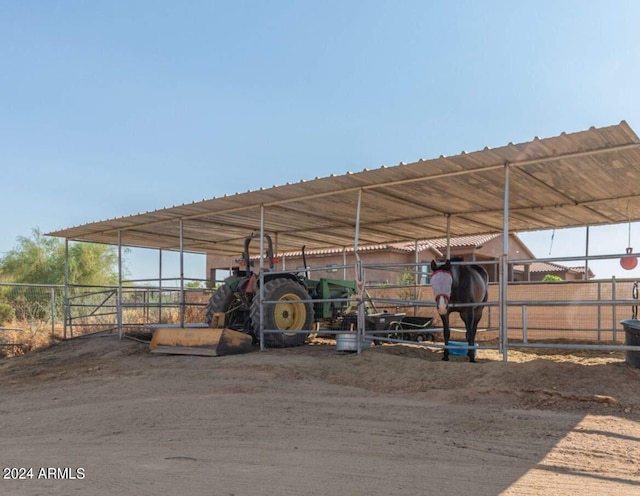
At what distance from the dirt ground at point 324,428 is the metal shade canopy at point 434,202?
268 centimetres

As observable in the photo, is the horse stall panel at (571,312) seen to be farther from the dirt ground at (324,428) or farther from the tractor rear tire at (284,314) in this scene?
the dirt ground at (324,428)

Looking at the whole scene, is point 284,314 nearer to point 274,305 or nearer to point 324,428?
point 274,305

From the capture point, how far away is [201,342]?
9219 mm

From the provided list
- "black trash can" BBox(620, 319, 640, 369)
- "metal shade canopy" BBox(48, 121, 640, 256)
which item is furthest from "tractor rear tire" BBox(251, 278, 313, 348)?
"black trash can" BBox(620, 319, 640, 369)

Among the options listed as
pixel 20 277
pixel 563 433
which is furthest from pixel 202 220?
pixel 20 277

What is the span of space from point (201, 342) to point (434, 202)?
4999mm

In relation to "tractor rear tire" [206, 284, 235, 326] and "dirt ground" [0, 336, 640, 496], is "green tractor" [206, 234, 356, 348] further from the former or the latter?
"dirt ground" [0, 336, 640, 496]

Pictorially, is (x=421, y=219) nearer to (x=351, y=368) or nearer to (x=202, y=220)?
(x=202, y=220)

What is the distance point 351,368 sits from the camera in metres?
7.71

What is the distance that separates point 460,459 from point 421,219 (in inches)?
351

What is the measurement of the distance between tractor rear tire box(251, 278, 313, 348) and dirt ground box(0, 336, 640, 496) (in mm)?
1404

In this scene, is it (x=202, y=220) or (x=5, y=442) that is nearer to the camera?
(x=5, y=442)

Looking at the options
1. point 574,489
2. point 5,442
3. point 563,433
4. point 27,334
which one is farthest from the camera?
point 27,334

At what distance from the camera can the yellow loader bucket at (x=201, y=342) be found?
9.09 meters
